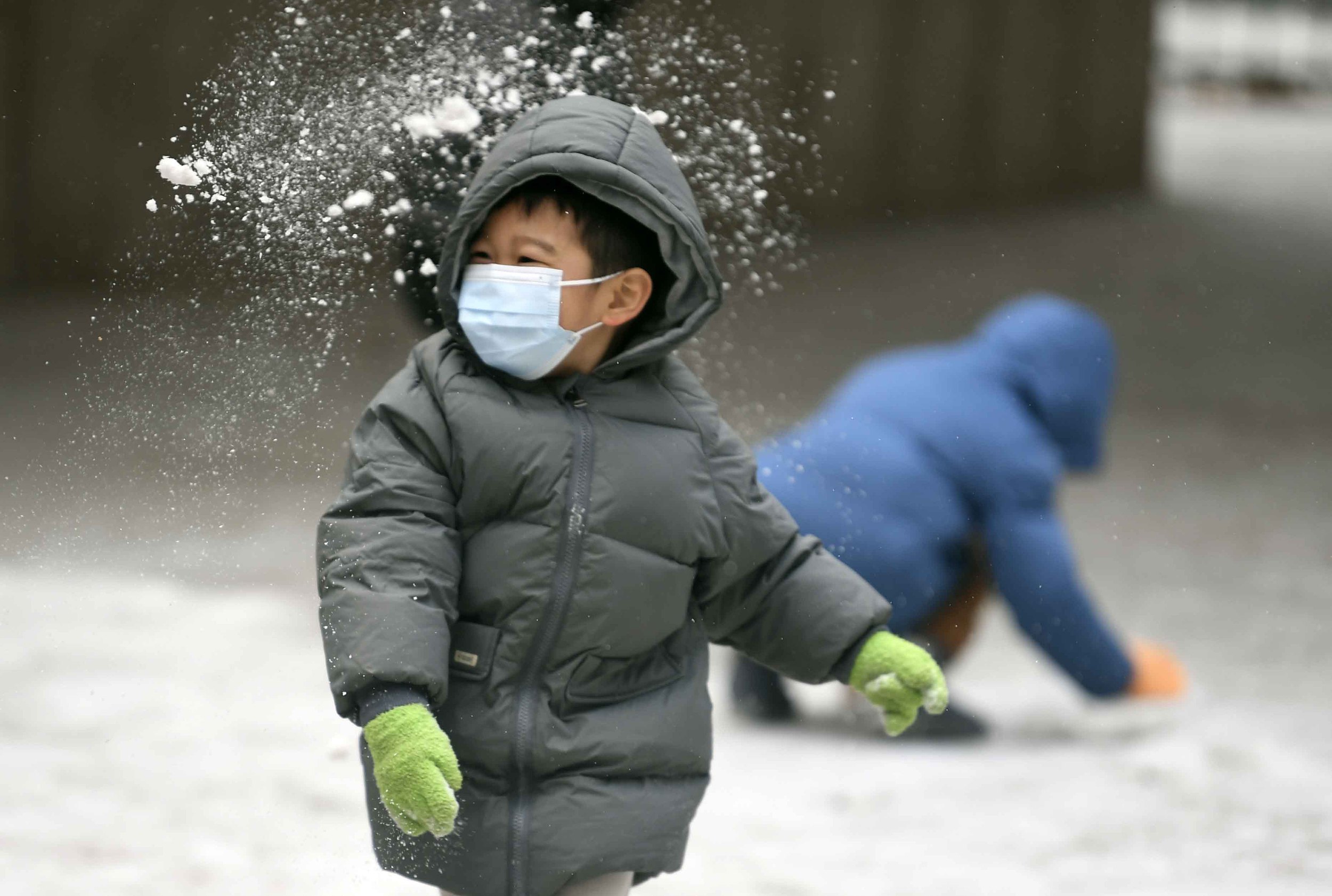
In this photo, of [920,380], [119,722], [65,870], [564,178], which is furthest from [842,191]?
[564,178]

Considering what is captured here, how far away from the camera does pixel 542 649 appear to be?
183 centimetres

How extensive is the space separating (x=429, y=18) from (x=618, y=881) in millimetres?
1117

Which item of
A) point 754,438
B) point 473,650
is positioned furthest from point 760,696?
point 473,650

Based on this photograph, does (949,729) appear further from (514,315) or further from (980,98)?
(980,98)

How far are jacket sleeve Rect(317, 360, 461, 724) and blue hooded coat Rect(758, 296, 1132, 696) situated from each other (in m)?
1.58

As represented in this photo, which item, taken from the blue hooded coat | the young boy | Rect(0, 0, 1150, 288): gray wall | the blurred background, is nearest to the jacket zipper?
the young boy

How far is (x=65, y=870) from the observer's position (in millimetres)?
2826

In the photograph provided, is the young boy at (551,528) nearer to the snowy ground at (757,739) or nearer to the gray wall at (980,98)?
the snowy ground at (757,739)

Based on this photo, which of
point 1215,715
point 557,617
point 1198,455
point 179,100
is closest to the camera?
point 557,617

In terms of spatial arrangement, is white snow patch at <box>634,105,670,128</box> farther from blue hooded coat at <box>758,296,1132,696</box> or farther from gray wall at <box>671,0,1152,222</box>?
gray wall at <box>671,0,1152,222</box>

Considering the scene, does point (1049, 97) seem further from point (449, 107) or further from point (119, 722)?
point (449, 107)

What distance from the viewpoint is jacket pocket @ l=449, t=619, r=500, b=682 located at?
1833 millimetres

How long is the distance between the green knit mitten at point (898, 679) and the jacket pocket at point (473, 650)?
457 mm

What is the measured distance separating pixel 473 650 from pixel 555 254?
442 mm
